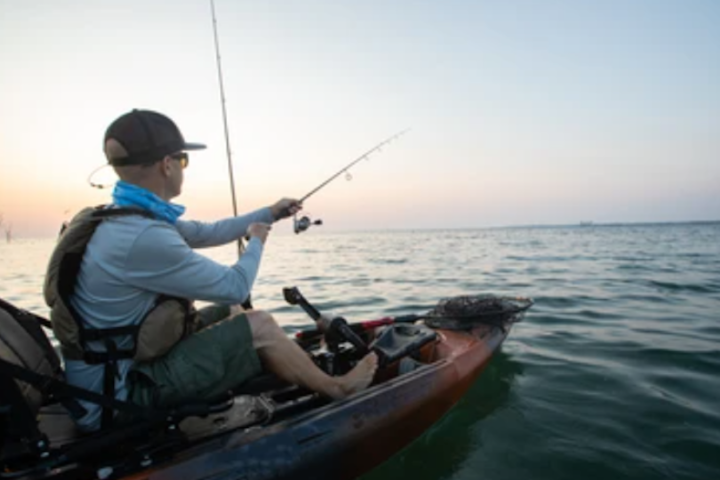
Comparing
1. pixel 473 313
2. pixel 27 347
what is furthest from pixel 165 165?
pixel 473 313

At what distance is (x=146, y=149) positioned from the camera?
261cm

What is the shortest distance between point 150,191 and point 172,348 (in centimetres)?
100

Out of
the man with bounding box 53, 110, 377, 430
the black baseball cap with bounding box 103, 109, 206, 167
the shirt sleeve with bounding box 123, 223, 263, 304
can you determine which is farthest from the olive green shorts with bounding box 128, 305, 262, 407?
the black baseball cap with bounding box 103, 109, 206, 167

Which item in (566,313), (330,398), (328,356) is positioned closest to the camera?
(330,398)

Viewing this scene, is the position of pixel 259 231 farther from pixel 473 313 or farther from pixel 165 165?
pixel 473 313

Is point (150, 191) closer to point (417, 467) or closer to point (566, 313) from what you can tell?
point (417, 467)

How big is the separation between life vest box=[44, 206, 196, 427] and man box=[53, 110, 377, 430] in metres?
0.03

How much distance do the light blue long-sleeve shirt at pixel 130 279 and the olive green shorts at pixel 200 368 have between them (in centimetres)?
12

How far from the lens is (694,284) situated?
11.5m

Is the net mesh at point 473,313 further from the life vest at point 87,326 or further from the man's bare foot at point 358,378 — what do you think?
the life vest at point 87,326

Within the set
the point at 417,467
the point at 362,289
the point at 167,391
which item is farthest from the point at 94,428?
the point at 362,289

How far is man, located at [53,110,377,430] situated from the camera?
2.41m

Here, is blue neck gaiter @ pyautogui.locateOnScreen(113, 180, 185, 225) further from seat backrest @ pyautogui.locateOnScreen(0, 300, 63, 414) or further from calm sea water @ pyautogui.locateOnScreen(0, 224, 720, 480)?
calm sea water @ pyautogui.locateOnScreen(0, 224, 720, 480)

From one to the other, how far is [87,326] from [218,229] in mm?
1717
